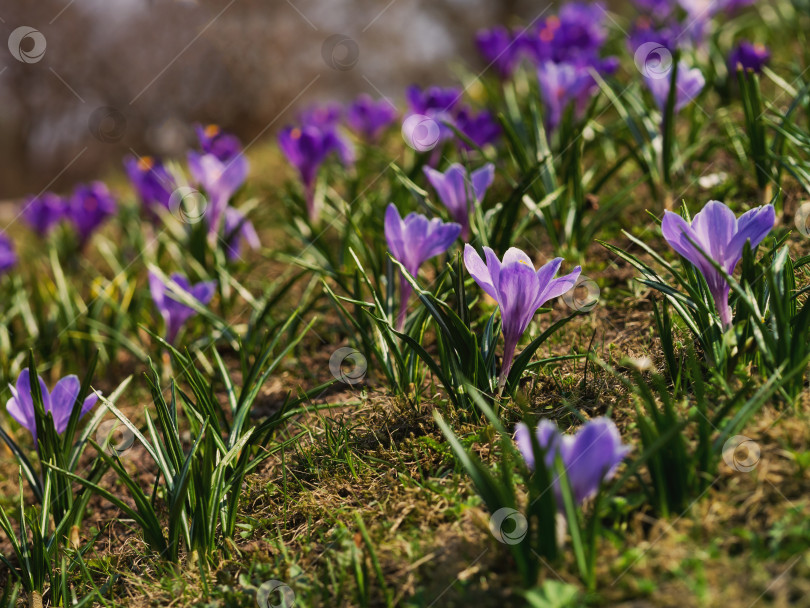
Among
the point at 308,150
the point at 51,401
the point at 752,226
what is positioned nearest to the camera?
the point at 752,226

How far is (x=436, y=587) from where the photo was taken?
1.31 m

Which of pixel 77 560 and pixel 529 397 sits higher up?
pixel 77 560

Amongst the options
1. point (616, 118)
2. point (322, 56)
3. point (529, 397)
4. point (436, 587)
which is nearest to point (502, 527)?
point (436, 587)

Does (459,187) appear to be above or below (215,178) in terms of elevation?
below

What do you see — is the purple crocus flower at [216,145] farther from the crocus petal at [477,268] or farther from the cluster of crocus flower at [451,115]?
the crocus petal at [477,268]

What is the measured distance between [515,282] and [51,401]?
125 cm

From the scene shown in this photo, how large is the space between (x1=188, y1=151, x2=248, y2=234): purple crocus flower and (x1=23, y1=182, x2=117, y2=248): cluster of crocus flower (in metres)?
0.79

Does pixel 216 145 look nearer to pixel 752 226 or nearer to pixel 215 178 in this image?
pixel 215 178

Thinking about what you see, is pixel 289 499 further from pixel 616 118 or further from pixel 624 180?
pixel 616 118

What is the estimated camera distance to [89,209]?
11.5 feet

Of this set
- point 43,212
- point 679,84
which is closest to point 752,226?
point 679,84

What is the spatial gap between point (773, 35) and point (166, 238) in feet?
11.6

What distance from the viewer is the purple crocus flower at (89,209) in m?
3.52

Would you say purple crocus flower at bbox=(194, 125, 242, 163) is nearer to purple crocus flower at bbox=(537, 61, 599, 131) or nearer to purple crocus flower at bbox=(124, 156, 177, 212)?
purple crocus flower at bbox=(124, 156, 177, 212)
